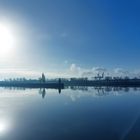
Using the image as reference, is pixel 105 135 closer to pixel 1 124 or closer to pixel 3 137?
pixel 3 137

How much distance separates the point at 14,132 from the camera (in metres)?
16.4

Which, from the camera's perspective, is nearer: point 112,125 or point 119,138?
point 119,138

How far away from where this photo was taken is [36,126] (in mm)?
18219

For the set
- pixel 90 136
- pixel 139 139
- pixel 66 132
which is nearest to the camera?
pixel 139 139

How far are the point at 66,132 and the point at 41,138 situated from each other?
222cm

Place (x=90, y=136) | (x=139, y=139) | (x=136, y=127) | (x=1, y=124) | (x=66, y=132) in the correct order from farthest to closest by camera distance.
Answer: (x=1, y=124)
(x=136, y=127)
(x=66, y=132)
(x=90, y=136)
(x=139, y=139)

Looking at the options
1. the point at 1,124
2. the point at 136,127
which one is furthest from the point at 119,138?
the point at 1,124

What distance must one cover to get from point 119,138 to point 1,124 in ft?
31.5

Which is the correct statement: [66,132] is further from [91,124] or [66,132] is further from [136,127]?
[136,127]

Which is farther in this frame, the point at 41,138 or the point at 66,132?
the point at 66,132

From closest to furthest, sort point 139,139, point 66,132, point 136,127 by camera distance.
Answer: point 139,139 < point 66,132 < point 136,127

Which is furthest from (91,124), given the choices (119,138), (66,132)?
(119,138)

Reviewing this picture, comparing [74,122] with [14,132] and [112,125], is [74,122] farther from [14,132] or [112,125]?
[14,132]

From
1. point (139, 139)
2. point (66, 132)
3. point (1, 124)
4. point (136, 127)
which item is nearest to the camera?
point (139, 139)
